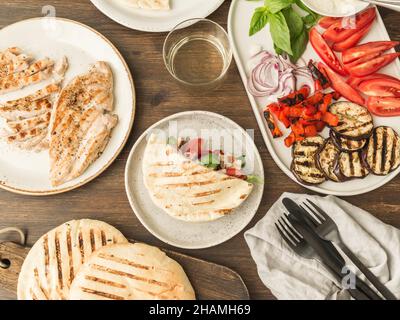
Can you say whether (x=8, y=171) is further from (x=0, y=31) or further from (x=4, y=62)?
(x=0, y=31)

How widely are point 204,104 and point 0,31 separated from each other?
1.07 meters

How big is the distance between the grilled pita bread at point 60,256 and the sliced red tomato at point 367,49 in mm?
1358

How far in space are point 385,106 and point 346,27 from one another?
1.37 ft

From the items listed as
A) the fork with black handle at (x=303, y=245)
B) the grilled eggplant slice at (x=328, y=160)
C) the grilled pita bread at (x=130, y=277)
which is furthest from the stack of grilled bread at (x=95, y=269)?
the grilled eggplant slice at (x=328, y=160)

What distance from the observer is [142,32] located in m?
2.66

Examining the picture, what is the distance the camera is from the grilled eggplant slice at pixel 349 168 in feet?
7.87

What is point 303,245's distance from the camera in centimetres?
237

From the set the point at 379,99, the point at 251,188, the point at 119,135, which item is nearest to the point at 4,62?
the point at 119,135

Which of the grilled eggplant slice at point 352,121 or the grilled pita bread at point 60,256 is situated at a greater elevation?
the grilled eggplant slice at point 352,121

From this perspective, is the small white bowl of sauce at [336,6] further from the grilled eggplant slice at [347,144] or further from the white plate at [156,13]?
the grilled eggplant slice at [347,144]

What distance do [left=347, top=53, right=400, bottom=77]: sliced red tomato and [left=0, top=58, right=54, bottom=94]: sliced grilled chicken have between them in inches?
58.0

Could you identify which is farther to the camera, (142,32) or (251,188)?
(142,32)

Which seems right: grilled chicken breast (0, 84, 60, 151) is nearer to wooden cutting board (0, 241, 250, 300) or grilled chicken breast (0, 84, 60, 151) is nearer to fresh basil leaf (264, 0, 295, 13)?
wooden cutting board (0, 241, 250, 300)

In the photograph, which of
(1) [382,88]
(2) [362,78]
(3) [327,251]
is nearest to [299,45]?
(2) [362,78]
